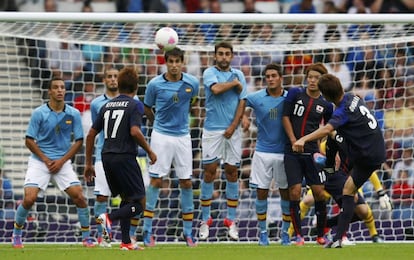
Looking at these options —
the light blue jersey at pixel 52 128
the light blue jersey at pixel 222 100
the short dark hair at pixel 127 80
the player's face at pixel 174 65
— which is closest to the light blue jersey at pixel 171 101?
the player's face at pixel 174 65

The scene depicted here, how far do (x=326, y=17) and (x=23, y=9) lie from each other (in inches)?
261

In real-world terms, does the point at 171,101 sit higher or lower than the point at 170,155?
higher

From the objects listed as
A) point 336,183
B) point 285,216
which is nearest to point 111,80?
point 285,216

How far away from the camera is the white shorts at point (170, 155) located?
1409 cm

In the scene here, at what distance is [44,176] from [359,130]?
412cm

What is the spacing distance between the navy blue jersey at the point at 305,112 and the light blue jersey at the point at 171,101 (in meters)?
1.21

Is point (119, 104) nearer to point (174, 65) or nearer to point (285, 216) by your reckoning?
point (174, 65)

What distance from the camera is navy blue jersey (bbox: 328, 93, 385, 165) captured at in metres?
12.0

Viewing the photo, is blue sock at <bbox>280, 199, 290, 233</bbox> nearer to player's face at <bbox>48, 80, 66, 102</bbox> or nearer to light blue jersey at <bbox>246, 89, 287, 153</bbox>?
light blue jersey at <bbox>246, 89, 287, 153</bbox>

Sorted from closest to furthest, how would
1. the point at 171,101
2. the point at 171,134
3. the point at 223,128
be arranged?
the point at 171,101
the point at 171,134
the point at 223,128

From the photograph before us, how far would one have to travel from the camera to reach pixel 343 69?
55.0ft

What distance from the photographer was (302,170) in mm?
13883

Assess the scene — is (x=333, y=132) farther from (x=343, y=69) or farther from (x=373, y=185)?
(x=343, y=69)

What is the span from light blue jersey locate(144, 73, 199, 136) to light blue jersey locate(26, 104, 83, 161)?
0.95 metres
